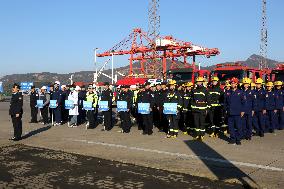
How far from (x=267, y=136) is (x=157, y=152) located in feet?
16.5

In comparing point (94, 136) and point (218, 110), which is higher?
point (218, 110)

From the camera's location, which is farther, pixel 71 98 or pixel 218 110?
pixel 71 98

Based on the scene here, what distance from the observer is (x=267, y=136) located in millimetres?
13383

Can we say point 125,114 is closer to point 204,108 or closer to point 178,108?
point 178,108

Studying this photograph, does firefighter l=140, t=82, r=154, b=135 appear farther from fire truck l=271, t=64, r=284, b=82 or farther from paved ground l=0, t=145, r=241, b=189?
fire truck l=271, t=64, r=284, b=82

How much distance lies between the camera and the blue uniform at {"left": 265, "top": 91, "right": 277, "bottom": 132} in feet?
46.2

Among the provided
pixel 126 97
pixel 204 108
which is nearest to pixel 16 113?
pixel 126 97

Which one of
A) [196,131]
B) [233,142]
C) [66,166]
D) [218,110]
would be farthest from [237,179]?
[218,110]

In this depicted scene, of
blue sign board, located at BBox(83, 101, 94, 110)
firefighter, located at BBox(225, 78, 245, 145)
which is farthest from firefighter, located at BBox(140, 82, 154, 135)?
firefighter, located at BBox(225, 78, 245, 145)

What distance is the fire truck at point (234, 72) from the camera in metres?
19.2

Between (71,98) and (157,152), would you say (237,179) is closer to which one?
(157,152)

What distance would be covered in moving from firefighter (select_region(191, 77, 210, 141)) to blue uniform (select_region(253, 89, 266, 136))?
1.77 m

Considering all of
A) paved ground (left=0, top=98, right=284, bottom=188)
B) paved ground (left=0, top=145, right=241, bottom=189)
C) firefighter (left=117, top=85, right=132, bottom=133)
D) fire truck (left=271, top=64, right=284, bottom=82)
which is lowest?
paved ground (left=0, top=145, right=241, bottom=189)

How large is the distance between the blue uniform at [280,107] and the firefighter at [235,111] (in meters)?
3.30
